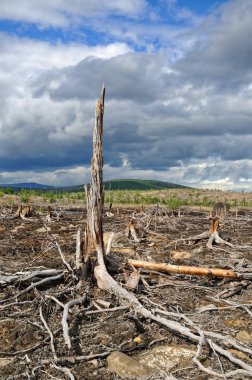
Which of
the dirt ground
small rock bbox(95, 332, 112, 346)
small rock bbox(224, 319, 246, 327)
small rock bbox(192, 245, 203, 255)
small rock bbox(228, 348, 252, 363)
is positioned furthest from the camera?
small rock bbox(192, 245, 203, 255)

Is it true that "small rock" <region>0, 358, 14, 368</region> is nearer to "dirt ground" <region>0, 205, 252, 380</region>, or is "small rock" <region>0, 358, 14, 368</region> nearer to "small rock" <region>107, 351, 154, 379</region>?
"dirt ground" <region>0, 205, 252, 380</region>

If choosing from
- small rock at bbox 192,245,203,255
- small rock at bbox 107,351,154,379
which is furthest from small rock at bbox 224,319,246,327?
small rock at bbox 192,245,203,255

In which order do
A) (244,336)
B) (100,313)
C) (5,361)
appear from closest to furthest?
1. (5,361)
2. (244,336)
3. (100,313)

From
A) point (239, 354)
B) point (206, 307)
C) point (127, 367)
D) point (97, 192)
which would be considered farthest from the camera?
point (97, 192)

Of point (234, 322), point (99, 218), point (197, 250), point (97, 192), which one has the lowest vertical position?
point (234, 322)

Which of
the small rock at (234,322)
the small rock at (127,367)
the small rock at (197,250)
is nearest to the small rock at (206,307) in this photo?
the small rock at (234,322)

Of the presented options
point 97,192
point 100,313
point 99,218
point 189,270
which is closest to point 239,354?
point 100,313

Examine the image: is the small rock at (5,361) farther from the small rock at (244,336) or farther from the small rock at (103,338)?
the small rock at (244,336)

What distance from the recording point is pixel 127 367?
4887 millimetres

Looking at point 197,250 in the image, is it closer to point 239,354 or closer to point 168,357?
point 239,354

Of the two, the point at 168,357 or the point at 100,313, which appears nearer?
the point at 168,357

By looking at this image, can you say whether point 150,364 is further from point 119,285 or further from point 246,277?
point 246,277

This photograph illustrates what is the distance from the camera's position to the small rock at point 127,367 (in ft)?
15.7

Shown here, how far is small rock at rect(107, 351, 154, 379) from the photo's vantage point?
189 inches
